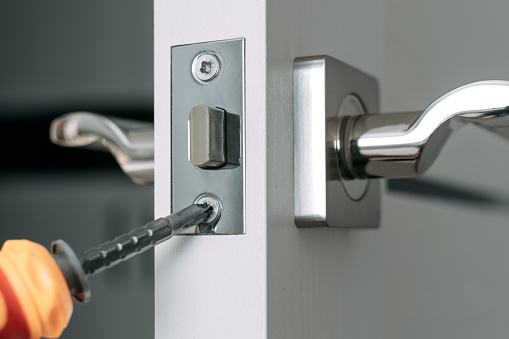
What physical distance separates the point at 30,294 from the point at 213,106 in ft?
0.25

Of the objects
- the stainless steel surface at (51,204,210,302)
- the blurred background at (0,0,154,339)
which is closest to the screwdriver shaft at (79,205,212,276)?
the stainless steel surface at (51,204,210,302)

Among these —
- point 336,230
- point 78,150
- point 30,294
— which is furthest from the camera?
point 78,150

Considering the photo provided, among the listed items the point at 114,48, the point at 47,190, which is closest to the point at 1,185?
the point at 47,190

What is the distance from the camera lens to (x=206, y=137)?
0.18m

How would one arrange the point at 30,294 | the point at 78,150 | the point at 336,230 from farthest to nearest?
the point at 78,150
the point at 336,230
the point at 30,294

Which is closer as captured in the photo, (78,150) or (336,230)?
(336,230)

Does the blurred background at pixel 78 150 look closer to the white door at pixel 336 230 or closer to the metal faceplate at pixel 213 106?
the white door at pixel 336 230

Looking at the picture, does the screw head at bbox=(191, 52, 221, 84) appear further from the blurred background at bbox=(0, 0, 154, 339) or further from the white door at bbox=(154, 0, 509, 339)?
the blurred background at bbox=(0, 0, 154, 339)

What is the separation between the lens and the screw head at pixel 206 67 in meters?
0.20

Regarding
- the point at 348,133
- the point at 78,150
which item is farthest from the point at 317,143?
the point at 78,150

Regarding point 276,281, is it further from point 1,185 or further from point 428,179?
point 1,185

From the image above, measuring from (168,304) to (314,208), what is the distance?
2.0 inches

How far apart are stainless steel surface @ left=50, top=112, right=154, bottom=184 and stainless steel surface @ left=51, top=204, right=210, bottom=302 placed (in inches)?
2.0

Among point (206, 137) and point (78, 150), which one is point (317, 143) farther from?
point (78, 150)
